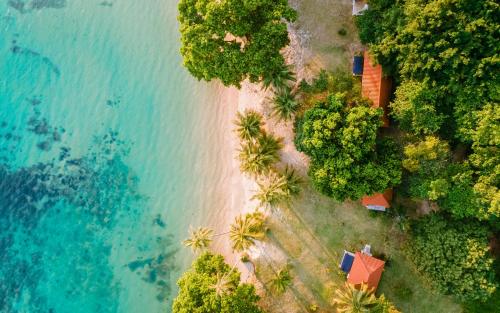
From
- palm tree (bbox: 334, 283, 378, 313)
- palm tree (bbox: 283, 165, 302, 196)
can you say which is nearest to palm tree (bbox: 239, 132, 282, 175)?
palm tree (bbox: 283, 165, 302, 196)

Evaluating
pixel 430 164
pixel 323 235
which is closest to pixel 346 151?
pixel 430 164

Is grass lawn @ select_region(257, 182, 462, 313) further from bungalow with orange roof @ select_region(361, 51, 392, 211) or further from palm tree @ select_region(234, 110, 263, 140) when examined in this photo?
palm tree @ select_region(234, 110, 263, 140)

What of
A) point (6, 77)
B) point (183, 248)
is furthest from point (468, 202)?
point (6, 77)

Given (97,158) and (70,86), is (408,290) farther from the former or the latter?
(70,86)

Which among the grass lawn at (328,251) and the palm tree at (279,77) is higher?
the palm tree at (279,77)

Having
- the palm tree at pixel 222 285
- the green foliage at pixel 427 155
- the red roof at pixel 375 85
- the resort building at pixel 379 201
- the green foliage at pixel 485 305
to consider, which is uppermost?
the red roof at pixel 375 85

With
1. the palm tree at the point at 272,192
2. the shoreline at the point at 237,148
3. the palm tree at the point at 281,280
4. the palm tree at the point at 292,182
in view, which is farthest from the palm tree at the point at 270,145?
the palm tree at the point at 281,280

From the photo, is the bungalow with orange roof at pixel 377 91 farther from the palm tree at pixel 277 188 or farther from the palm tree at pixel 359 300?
the palm tree at pixel 359 300
